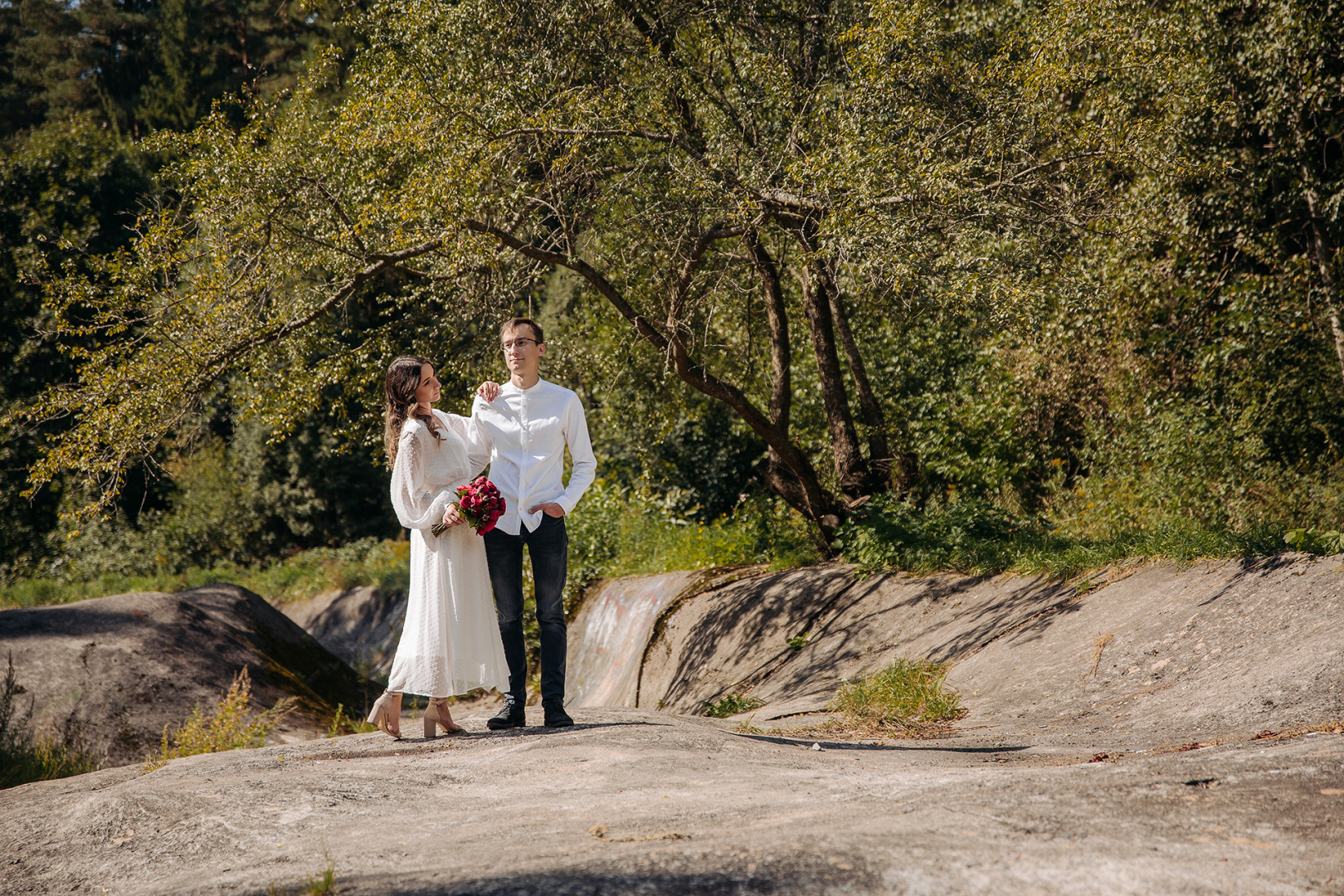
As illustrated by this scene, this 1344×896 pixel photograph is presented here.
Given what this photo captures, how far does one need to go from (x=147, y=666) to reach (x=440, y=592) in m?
4.48

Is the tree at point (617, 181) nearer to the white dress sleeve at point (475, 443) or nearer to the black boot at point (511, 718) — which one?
the white dress sleeve at point (475, 443)

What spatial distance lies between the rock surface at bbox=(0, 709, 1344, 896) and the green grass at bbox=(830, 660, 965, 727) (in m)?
1.43

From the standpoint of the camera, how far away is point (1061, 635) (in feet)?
20.8

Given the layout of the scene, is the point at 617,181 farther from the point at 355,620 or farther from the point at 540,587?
the point at 355,620

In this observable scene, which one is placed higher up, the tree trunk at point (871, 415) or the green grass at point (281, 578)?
the tree trunk at point (871, 415)

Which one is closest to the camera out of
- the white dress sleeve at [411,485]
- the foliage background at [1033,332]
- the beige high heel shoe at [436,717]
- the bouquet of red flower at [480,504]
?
the bouquet of red flower at [480,504]

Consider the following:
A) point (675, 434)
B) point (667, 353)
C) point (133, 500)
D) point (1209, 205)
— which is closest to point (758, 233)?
point (667, 353)

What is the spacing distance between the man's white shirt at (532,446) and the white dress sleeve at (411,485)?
13.0 inches

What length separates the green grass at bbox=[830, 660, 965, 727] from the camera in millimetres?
5910

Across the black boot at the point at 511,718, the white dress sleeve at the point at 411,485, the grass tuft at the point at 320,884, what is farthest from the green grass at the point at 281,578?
the grass tuft at the point at 320,884

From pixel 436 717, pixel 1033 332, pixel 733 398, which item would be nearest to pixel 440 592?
pixel 436 717

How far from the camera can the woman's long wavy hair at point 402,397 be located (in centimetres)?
497

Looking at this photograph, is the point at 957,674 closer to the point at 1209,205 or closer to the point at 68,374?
the point at 1209,205

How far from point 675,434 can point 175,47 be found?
27.4 m
